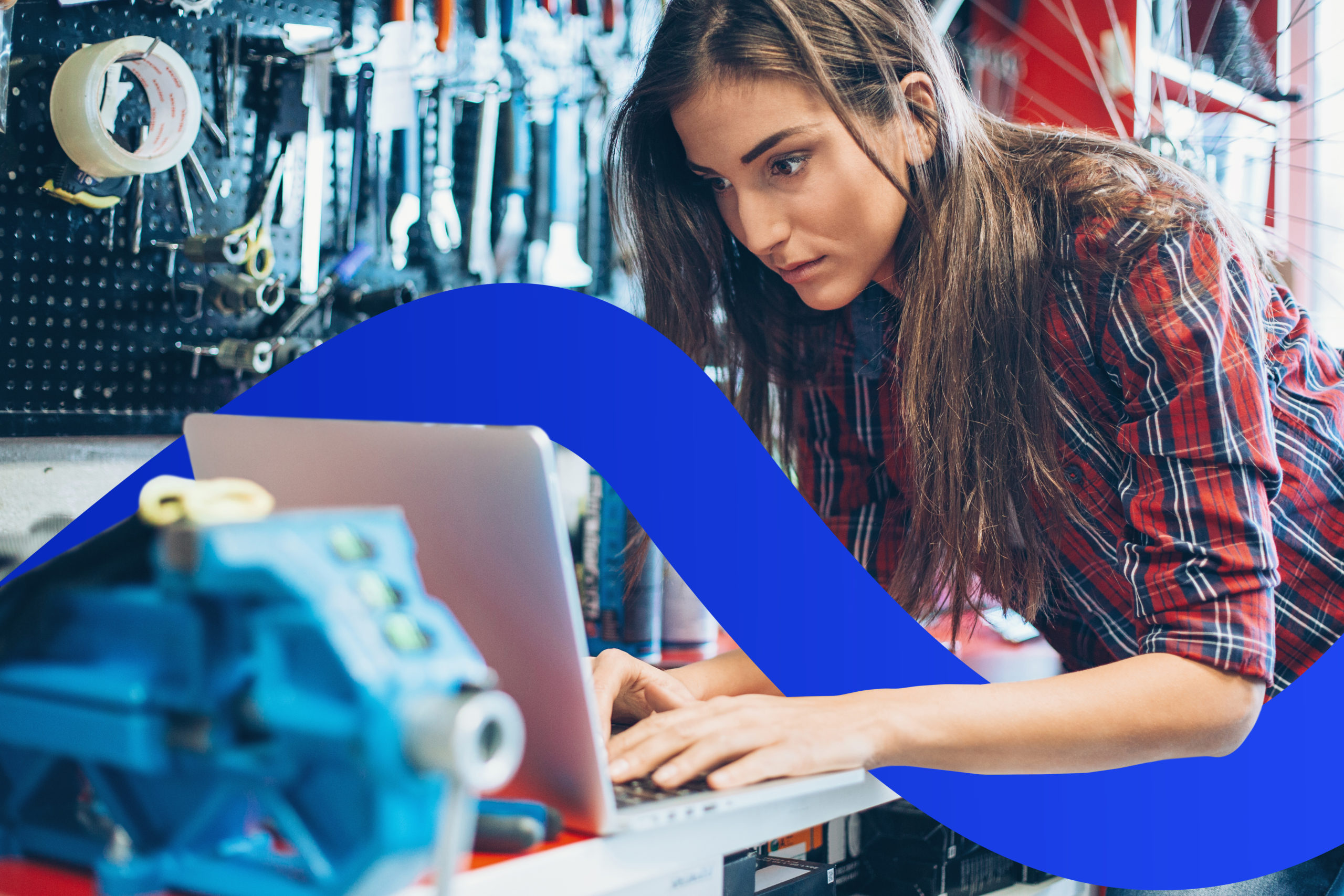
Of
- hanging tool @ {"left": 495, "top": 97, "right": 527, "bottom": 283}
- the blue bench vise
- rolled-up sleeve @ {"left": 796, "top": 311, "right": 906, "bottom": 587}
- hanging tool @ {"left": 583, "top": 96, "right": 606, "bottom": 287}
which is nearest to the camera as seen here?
the blue bench vise

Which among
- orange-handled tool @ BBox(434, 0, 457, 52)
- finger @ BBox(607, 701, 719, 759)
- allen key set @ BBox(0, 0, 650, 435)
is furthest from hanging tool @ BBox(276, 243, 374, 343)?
finger @ BBox(607, 701, 719, 759)

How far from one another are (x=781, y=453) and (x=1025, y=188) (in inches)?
18.6

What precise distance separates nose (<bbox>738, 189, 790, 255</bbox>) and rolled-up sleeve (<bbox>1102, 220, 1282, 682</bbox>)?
310mm

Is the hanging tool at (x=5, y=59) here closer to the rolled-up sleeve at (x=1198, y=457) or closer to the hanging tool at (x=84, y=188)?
the hanging tool at (x=84, y=188)

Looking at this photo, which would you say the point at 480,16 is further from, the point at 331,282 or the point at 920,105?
the point at 920,105

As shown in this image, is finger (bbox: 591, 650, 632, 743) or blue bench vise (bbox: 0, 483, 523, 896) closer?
blue bench vise (bbox: 0, 483, 523, 896)

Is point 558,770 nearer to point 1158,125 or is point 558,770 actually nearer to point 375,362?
point 375,362

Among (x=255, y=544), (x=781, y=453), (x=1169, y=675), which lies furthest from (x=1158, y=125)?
(x=255, y=544)

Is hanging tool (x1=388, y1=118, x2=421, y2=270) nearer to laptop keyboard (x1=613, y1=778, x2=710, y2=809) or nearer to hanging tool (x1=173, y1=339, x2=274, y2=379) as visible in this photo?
hanging tool (x1=173, y1=339, x2=274, y2=379)

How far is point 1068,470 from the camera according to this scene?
3.51ft

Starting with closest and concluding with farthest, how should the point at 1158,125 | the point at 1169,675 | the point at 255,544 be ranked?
the point at 255,544, the point at 1169,675, the point at 1158,125

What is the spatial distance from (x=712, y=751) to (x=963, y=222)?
62cm

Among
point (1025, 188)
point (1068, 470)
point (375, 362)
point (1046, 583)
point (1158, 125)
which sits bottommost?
point (1046, 583)

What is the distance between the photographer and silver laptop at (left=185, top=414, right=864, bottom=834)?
0.54 m
